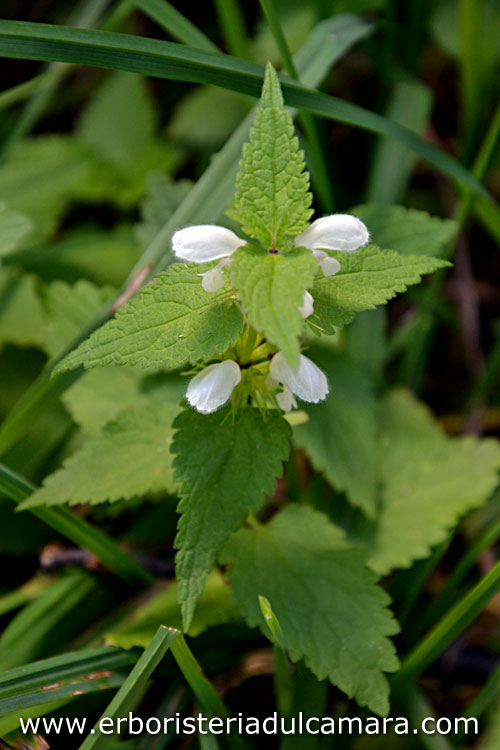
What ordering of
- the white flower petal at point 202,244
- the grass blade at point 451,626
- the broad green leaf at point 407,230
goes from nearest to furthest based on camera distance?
1. the white flower petal at point 202,244
2. the grass blade at point 451,626
3. the broad green leaf at point 407,230

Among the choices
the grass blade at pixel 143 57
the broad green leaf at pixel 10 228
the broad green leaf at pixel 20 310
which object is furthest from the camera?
the broad green leaf at pixel 20 310

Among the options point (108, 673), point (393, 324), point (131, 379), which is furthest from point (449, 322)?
→ point (108, 673)

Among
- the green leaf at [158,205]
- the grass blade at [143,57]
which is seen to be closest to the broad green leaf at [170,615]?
the green leaf at [158,205]

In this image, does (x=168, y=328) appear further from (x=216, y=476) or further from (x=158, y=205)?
(x=158, y=205)

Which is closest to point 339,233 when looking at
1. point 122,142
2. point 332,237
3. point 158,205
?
point 332,237

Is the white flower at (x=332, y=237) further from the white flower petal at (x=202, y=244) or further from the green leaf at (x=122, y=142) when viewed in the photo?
the green leaf at (x=122, y=142)

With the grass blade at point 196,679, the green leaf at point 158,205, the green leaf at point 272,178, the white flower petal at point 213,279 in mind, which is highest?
the green leaf at point 158,205

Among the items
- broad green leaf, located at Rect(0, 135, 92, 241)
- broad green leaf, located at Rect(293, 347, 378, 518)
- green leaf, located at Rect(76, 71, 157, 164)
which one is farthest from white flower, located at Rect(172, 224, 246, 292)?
green leaf, located at Rect(76, 71, 157, 164)

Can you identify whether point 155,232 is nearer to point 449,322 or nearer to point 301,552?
point 301,552
